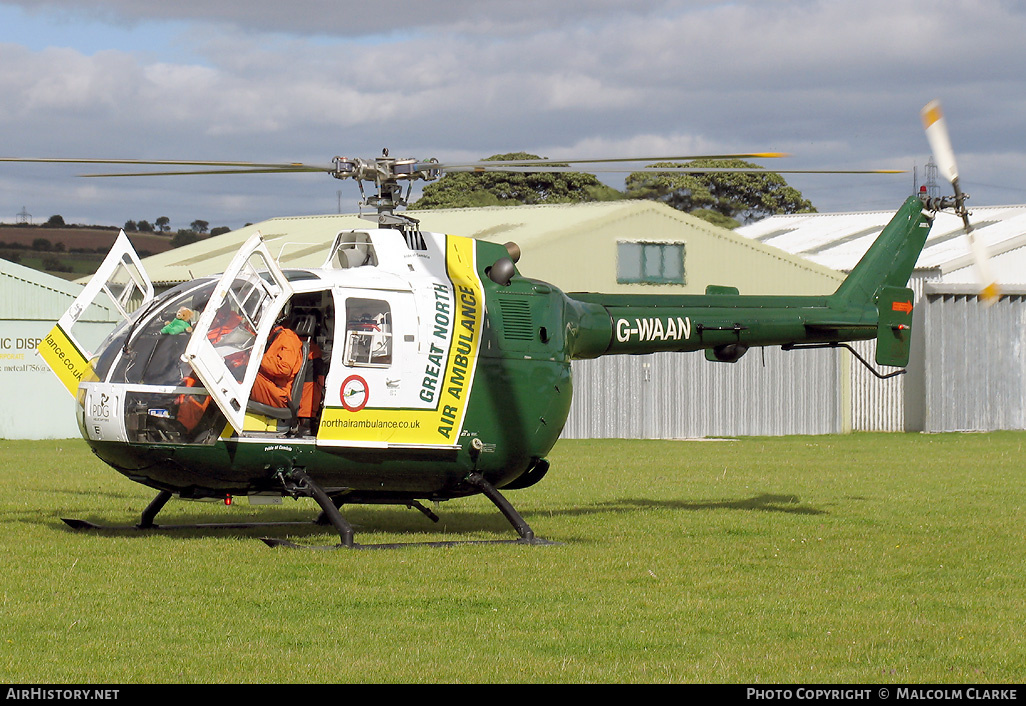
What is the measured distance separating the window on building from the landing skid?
766 inches

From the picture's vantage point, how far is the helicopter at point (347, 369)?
41.7ft

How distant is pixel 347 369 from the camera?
13234 mm

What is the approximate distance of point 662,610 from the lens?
10.4m

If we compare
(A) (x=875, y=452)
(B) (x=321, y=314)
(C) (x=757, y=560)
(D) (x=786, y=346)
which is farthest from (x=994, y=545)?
(A) (x=875, y=452)

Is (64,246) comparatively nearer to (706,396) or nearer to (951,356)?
(706,396)

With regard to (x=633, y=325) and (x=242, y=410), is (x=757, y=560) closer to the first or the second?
(x=633, y=325)

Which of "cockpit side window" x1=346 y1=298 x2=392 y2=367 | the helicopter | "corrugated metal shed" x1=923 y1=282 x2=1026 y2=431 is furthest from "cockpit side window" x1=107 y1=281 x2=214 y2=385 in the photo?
"corrugated metal shed" x1=923 y1=282 x2=1026 y2=431

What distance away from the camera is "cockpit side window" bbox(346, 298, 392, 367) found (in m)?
13.3

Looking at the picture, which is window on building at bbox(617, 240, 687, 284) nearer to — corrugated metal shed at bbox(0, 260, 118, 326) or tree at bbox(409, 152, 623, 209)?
corrugated metal shed at bbox(0, 260, 118, 326)

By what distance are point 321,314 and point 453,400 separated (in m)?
1.60

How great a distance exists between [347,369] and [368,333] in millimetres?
→ 426

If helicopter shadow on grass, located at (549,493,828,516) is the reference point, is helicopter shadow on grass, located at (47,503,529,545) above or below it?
Answer: above

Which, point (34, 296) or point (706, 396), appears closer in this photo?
point (34, 296)

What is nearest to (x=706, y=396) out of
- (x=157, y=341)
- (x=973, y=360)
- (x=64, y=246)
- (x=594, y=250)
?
(x=594, y=250)
